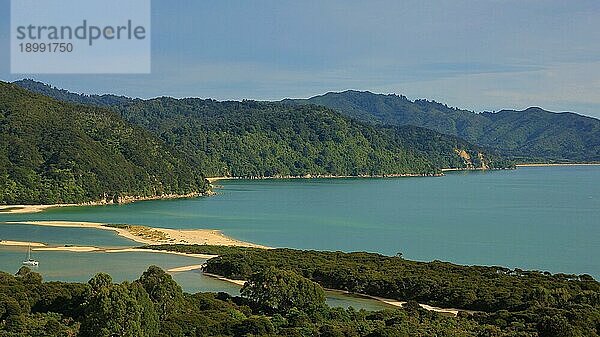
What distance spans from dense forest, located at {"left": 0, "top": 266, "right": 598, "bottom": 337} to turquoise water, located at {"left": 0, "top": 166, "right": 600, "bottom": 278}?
2088 cm

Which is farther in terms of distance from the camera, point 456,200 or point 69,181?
point 456,200

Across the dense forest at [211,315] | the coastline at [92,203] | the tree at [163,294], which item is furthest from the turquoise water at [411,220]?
the tree at [163,294]

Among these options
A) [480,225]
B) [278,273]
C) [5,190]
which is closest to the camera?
[278,273]

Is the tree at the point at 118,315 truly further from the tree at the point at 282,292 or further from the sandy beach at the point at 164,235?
the sandy beach at the point at 164,235

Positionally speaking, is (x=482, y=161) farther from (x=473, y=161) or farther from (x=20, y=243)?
(x=20, y=243)

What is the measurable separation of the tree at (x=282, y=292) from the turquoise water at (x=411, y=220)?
20.0m

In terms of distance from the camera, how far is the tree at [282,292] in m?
29.5

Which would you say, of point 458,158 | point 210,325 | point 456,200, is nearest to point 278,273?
point 210,325

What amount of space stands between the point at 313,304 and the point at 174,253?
20.6 m

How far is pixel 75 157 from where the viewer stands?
294 feet

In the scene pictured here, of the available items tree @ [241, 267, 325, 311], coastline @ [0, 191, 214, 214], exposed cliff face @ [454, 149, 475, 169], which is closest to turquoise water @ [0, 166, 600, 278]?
coastline @ [0, 191, 214, 214]

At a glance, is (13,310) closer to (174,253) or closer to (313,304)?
(313,304)

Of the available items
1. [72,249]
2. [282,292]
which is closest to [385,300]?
[282,292]

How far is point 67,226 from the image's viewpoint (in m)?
61.7
